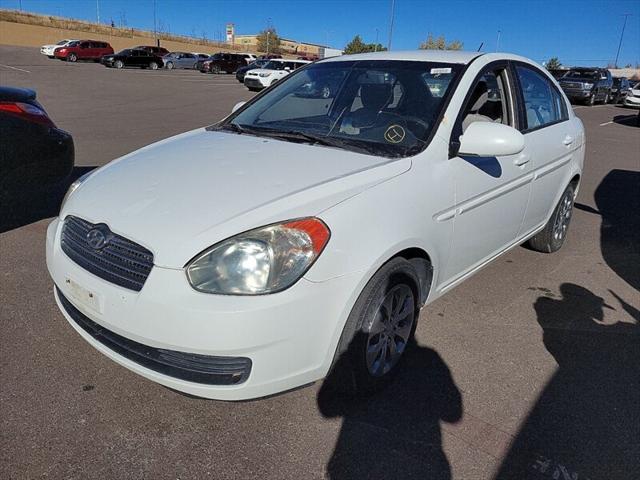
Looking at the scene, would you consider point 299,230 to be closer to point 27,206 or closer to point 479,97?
point 479,97

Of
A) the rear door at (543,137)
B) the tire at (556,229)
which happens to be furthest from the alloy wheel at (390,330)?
the tire at (556,229)

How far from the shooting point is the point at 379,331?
8.35ft

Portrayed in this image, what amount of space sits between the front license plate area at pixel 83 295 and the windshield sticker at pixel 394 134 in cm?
174

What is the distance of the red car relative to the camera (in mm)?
39500

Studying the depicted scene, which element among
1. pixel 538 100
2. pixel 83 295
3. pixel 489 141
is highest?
pixel 538 100

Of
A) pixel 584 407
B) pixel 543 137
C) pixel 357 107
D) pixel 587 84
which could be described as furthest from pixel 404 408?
pixel 587 84

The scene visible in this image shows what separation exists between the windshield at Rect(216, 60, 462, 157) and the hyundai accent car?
14 millimetres

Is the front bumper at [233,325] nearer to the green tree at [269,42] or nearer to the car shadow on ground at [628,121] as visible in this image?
the car shadow on ground at [628,121]

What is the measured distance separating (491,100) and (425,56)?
1.86 feet

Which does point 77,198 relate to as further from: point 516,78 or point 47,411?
point 516,78

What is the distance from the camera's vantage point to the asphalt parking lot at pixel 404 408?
221 cm

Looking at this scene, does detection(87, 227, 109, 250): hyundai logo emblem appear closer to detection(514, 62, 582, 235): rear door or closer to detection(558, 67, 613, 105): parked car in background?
detection(514, 62, 582, 235): rear door

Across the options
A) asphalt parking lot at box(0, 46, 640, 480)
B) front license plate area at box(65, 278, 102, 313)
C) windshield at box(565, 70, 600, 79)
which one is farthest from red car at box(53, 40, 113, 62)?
front license plate area at box(65, 278, 102, 313)

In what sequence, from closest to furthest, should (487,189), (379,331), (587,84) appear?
(379,331) → (487,189) → (587,84)
